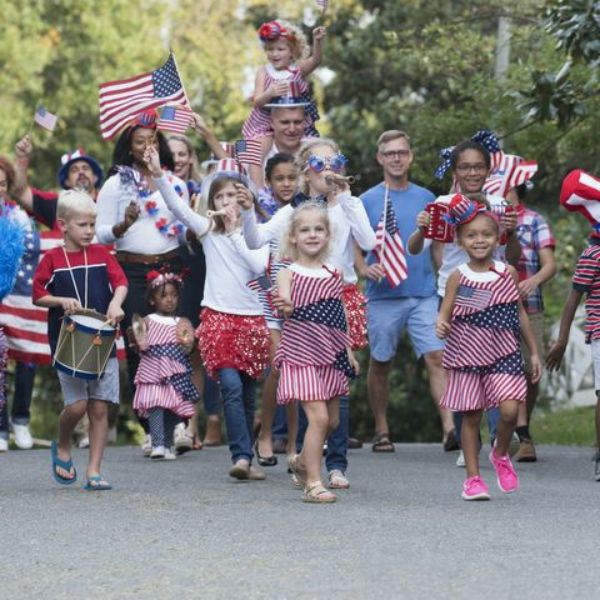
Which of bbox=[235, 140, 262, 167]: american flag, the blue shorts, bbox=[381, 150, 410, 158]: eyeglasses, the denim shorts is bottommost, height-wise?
the denim shorts

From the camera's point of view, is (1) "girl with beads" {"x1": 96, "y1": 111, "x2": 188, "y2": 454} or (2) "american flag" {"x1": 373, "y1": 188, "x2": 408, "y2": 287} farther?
(2) "american flag" {"x1": 373, "y1": 188, "x2": 408, "y2": 287}

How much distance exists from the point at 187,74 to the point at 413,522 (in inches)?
1088

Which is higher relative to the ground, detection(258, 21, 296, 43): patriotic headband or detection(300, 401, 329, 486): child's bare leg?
detection(258, 21, 296, 43): patriotic headband

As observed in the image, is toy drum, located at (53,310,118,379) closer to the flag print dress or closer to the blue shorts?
the flag print dress

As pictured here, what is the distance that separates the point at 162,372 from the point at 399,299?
6.59 feet

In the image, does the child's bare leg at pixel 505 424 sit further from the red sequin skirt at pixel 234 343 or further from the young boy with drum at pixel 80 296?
the young boy with drum at pixel 80 296

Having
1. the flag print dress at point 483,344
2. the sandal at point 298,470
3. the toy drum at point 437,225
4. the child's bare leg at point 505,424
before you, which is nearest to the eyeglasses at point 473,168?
the toy drum at point 437,225

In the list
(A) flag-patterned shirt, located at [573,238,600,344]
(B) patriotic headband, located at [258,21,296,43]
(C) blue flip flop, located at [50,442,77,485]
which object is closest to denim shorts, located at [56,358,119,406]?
(C) blue flip flop, located at [50,442,77,485]

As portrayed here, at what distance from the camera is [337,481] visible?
9.66 m

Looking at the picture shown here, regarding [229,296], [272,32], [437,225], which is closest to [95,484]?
[229,296]

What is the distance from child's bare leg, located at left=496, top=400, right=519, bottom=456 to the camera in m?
9.14

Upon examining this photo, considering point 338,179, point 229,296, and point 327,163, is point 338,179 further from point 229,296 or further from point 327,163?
point 229,296

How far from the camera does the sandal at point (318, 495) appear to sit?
8938 mm

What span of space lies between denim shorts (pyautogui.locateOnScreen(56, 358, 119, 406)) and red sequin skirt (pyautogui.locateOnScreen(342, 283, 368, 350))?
5.72ft
